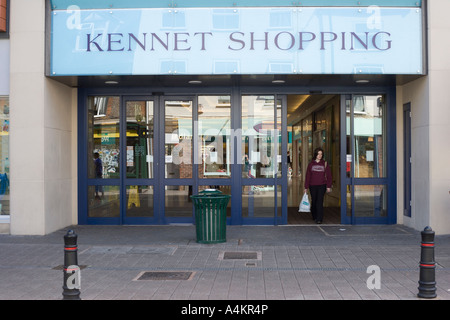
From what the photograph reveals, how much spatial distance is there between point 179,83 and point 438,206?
20.5 feet

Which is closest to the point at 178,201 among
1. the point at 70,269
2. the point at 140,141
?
the point at 140,141

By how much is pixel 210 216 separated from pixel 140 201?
3228mm

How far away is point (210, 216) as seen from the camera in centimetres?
992

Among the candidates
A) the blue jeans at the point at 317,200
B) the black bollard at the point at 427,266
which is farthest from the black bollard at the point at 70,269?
the blue jeans at the point at 317,200

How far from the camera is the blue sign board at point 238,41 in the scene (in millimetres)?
10859

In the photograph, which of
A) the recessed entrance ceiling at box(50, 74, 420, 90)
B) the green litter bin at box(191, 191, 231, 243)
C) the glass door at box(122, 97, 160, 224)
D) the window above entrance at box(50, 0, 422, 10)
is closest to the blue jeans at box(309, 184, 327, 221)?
the recessed entrance ceiling at box(50, 74, 420, 90)

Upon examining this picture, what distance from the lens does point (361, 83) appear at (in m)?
12.2

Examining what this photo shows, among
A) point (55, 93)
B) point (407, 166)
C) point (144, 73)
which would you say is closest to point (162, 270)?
point (144, 73)

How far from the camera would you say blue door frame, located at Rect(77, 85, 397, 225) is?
12375 mm

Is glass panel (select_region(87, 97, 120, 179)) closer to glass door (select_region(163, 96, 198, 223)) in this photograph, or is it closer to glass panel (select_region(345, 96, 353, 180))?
glass door (select_region(163, 96, 198, 223))

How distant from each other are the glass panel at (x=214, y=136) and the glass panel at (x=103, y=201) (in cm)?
218

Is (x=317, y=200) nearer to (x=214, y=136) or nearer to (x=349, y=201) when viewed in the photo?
(x=349, y=201)

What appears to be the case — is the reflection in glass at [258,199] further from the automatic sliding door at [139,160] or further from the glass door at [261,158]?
the automatic sliding door at [139,160]

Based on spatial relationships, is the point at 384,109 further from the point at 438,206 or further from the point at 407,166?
the point at 438,206
